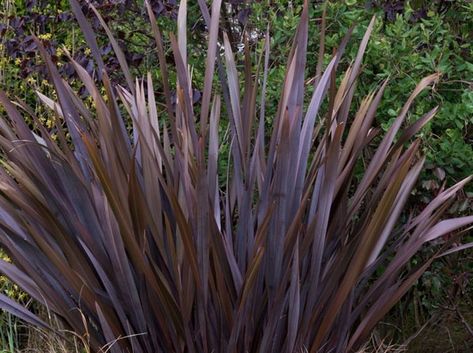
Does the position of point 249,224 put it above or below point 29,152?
below

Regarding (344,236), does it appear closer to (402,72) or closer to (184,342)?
(184,342)

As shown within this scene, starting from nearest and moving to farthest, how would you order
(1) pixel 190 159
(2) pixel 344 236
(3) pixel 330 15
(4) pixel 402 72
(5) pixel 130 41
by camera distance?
(1) pixel 190 159 < (2) pixel 344 236 < (4) pixel 402 72 < (3) pixel 330 15 < (5) pixel 130 41

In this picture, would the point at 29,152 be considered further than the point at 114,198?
Yes

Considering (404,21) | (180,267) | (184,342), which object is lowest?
(184,342)

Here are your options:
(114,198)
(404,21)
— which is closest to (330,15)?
(404,21)

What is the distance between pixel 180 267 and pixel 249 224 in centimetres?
31

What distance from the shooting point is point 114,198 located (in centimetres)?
302

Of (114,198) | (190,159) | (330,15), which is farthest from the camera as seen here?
(330,15)

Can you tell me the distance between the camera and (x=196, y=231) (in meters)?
3.07

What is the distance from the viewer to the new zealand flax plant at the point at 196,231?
10.1 ft

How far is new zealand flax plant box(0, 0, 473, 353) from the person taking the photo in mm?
3092

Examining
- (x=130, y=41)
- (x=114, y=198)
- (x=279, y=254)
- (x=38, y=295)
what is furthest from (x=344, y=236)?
(x=130, y=41)

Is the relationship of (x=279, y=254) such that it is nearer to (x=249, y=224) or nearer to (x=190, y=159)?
(x=249, y=224)

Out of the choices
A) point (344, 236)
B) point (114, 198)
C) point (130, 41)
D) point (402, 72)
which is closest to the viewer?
point (114, 198)
